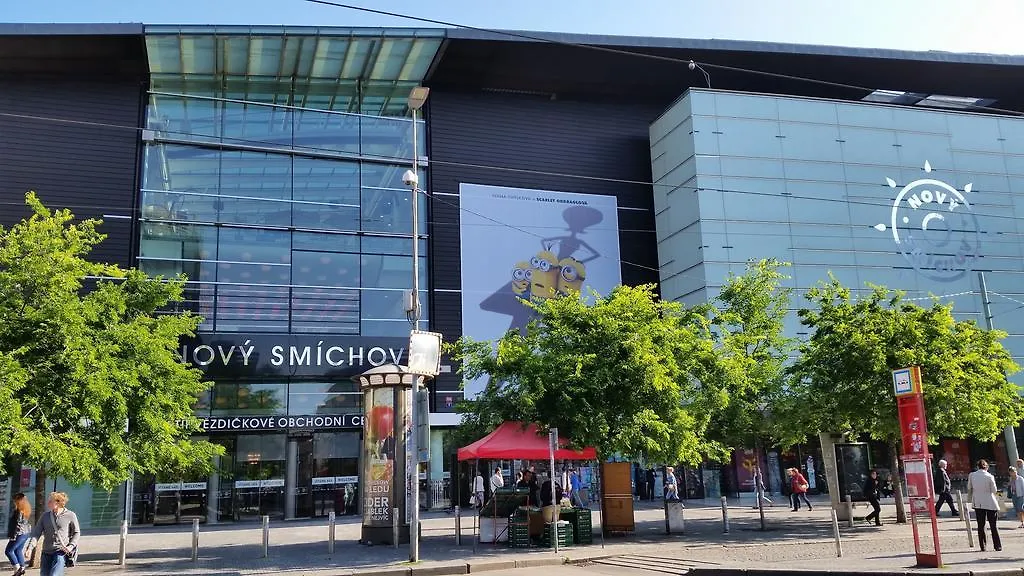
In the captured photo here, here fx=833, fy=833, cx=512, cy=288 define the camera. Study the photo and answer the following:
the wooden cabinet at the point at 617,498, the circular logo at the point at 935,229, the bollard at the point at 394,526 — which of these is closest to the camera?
the bollard at the point at 394,526

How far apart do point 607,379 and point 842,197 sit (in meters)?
22.8

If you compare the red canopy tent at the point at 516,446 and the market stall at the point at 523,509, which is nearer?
the market stall at the point at 523,509

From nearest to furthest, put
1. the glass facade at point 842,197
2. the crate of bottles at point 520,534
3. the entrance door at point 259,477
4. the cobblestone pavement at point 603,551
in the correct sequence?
1. the cobblestone pavement at point 603,551
2. the crate of bottles at point 520,534
3. the entrance door at point 259,477
4. the glass facade at point 842,197

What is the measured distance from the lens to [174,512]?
2995 centimetres

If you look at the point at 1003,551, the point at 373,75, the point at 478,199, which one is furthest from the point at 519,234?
the point at 1003,551

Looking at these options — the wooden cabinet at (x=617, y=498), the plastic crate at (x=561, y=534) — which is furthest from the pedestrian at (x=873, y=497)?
the plastic crate at (x=561, y=534)

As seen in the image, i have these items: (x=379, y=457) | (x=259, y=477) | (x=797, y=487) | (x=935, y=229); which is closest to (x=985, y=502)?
(x=379, y=457)

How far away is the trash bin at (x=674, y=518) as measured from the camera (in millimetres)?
21234

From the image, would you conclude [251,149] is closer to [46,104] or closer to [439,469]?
[46,104]

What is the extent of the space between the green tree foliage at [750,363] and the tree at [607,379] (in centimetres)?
157

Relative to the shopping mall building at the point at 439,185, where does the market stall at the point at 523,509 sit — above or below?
below

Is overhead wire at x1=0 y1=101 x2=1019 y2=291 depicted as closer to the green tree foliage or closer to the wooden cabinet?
the green tree foliage

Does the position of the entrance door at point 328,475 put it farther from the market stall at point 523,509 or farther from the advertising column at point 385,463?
the market stall at point 523,509

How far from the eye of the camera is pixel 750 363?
23.5 metres
